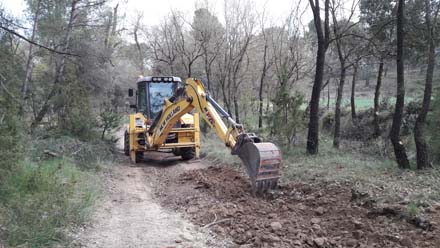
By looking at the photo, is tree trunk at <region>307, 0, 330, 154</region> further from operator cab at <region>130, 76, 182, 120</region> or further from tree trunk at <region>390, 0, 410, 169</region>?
operator cab at <region>130, 76, 182, 120</region>

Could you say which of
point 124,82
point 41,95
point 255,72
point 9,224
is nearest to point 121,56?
point 124,82

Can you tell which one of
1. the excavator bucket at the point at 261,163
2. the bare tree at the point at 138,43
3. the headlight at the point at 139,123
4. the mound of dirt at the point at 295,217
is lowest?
the mound of dirt at the point at 295,217

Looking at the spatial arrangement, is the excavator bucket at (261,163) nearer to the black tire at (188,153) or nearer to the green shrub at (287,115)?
the green shrub at (287,115)

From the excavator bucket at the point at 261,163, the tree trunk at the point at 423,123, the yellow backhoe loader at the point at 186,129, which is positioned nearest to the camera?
the excavator bucket at the point at 261,163

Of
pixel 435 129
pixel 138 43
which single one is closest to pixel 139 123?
pixel 435 129

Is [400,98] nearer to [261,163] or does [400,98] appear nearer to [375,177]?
[375,177]

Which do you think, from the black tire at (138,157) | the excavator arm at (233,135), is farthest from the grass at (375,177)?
the black tire at (138,157)

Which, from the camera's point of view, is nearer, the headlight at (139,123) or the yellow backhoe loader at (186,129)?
the yellow backhoe loader at (186,129)

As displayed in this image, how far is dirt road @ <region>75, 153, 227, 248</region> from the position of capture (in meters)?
5.00

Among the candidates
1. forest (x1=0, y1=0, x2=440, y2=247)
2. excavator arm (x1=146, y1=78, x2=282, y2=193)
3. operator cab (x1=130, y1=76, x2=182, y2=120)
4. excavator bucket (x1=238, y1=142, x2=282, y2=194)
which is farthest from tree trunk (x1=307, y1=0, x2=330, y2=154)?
excavator bucket (x1=238, y1=142, x2=282, y2=194)

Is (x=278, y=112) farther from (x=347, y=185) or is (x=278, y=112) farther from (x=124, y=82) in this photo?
(x=124, y=82)

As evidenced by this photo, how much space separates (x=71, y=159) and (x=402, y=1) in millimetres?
8721

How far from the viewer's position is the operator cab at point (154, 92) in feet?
41.4

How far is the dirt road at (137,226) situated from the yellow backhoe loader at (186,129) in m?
1.61
